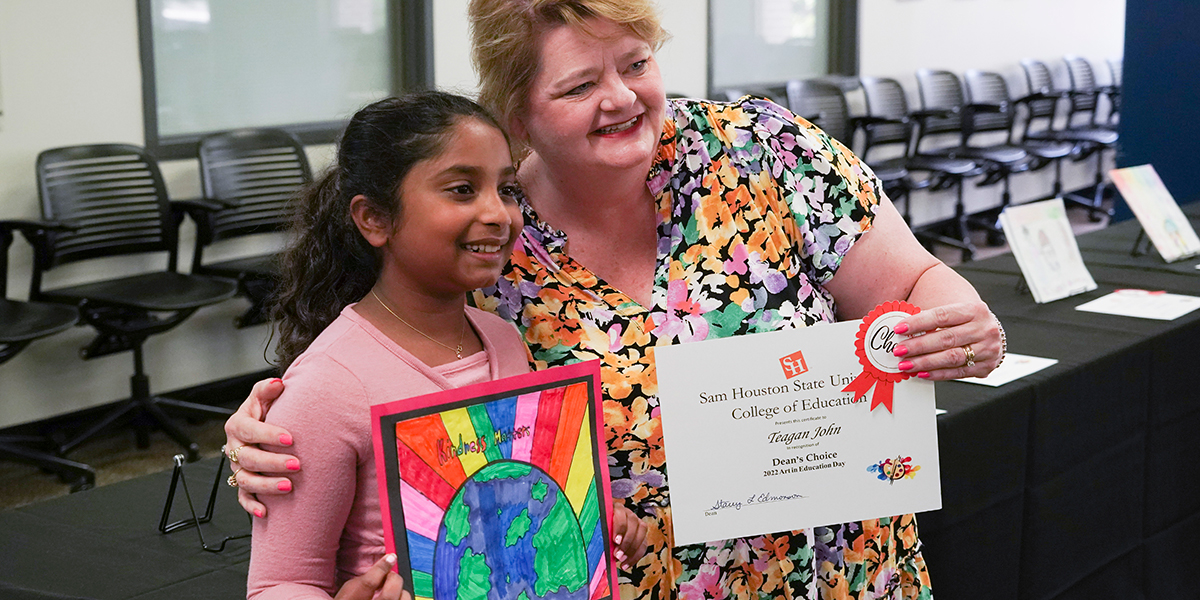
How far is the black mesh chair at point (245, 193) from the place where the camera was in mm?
4312

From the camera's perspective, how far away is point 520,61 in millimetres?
1377

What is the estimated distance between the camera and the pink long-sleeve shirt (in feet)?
3.36

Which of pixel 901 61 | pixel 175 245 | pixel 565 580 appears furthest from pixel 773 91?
pixel 565 580

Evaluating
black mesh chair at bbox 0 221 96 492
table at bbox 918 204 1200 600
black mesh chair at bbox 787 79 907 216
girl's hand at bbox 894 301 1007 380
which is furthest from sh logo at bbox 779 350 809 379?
black mesh chair at bbox 787 79 907 216

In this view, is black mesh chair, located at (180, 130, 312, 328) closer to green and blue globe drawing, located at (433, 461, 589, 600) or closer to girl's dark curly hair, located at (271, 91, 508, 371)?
girl's dark curly hair, located at (271, 91, 508, 371)

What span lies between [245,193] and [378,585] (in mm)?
3822

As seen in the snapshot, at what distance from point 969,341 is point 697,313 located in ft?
1.10

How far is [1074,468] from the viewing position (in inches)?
89.4

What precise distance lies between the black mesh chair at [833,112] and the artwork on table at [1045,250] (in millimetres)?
3456

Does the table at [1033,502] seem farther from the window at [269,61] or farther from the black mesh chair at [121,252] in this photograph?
the window at [269,61]

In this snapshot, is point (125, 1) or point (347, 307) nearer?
point (347, 307)

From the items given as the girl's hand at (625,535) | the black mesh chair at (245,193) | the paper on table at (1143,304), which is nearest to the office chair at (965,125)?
the black mesh chair at (245,193)

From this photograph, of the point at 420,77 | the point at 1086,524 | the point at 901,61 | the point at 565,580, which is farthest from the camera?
the point at 901,61

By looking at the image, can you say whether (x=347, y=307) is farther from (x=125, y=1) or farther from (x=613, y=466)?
(x=125, y=1)
